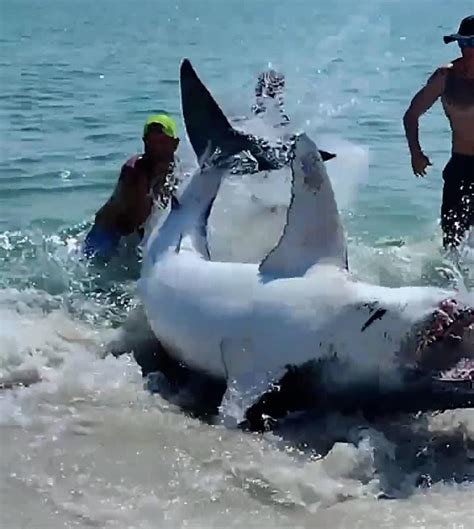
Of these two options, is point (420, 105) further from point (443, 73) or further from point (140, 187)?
point (140, 187)

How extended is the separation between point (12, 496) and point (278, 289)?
1.70 m

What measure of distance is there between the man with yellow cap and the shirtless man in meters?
1.74

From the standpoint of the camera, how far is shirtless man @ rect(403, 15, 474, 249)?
7062 millimetres

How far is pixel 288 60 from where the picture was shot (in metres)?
22.3

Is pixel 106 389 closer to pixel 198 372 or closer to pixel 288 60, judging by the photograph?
pixel 198 372

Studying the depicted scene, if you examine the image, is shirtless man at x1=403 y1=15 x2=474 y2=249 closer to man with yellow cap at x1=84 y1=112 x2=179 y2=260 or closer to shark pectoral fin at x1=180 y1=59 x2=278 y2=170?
shark pectoral fin at x1=180 y1=59 x2=278 y2=170

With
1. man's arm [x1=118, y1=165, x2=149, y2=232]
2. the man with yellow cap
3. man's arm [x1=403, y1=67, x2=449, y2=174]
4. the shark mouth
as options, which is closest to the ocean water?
the man with yellow cap

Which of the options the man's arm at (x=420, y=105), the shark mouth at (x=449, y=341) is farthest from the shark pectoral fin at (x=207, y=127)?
the shark mouth at (x=449, y=341)

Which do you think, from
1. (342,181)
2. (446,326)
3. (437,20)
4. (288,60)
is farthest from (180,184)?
(437,20)

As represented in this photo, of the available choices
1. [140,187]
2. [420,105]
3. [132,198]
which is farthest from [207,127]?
[420,105]

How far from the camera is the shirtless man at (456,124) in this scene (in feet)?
23.2

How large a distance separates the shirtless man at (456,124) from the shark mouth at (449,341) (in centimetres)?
284

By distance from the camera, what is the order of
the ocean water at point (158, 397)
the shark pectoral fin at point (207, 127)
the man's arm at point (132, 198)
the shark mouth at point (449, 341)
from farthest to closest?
the man's arm at point (132, 198)
the shark pectoral fin at point (207, 127)
the shark mouth at point (449, 341)
the ocean water at point (158, 397)

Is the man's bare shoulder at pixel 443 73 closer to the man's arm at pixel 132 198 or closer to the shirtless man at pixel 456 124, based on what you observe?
the shirtless man at pixel 456 124
